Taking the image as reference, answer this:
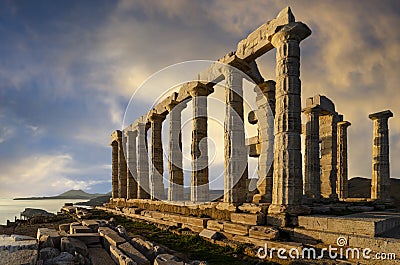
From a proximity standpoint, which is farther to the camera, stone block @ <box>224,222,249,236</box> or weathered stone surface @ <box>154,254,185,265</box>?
stone block @ <box>224,222,249,236</box>

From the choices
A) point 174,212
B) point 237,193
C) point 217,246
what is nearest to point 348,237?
point 217,246

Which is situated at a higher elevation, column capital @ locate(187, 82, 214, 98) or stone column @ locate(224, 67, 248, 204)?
column capital @ locate(187, 82, 214, 98)

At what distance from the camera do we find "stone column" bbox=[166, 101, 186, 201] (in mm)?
21953

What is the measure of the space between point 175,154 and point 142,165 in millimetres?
7320

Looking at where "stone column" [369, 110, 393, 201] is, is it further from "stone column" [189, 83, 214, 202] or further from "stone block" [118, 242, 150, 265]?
"stone block" [118, 242, 150, 265]

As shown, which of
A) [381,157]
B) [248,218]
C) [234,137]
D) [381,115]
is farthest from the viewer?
[381,157]

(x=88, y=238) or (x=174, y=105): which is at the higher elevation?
(x=174, y=105)

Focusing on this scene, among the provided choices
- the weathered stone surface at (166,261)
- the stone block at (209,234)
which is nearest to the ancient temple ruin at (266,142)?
the stone block at (209,234)

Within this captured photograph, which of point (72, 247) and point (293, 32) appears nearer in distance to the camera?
point (72, 247)

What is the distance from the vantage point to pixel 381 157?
73.5 ft

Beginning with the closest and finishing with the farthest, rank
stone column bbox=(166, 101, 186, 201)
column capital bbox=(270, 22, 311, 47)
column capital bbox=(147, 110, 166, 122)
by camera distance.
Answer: column capital bbox=(270, 22, 311, 47), stone column bbox=(166, 101, 186, 201), column capital bbox=(147, 110, 166, 122)

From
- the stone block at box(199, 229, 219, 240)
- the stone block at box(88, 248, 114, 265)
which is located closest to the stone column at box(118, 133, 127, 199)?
the stone block at box(199, 229, 219, 240)

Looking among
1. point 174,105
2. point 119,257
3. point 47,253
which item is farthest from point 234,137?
point 47,253

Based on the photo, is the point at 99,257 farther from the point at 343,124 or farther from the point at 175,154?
the point at 343,124
